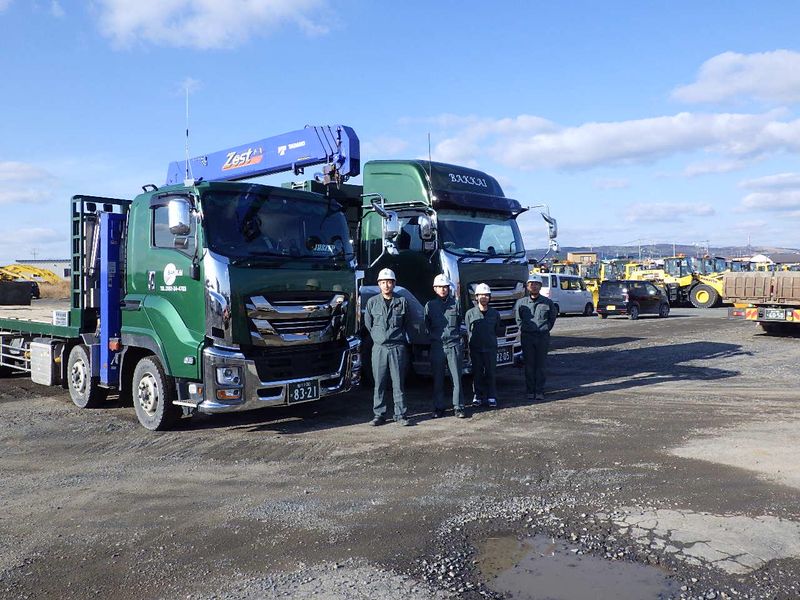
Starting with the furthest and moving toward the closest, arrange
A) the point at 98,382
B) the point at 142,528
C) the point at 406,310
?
the point at 98,382
the point at 406,310
the point at 142,528

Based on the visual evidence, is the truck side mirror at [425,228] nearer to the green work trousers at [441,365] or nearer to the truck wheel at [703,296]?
the green work trousers at [441,365]

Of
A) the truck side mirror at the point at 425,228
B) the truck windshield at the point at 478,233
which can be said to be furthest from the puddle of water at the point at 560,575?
the truck windshield at the point at 478,233

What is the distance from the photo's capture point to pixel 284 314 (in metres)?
7.59

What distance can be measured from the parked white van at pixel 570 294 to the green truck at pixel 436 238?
1697cm

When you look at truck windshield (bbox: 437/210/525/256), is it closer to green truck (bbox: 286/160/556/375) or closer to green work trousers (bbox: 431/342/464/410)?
green truck (bbox: 286/160/556/375)

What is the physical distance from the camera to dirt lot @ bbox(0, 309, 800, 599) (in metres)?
4.10

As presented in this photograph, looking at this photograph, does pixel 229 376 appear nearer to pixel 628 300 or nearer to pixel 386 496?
pixel 386 496

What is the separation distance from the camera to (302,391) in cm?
773

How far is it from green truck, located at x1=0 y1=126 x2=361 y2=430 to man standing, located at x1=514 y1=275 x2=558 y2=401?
287 cm

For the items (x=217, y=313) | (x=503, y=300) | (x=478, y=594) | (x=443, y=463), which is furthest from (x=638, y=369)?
(x=478, y=594)

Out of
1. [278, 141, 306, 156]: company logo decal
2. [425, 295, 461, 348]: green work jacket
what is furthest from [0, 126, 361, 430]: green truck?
[278, 141, 306, 156]: company logo decal

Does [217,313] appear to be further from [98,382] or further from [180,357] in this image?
[98,382]

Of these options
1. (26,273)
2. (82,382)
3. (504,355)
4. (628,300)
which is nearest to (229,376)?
(82,382)

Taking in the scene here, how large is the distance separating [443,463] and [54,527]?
3355mm
